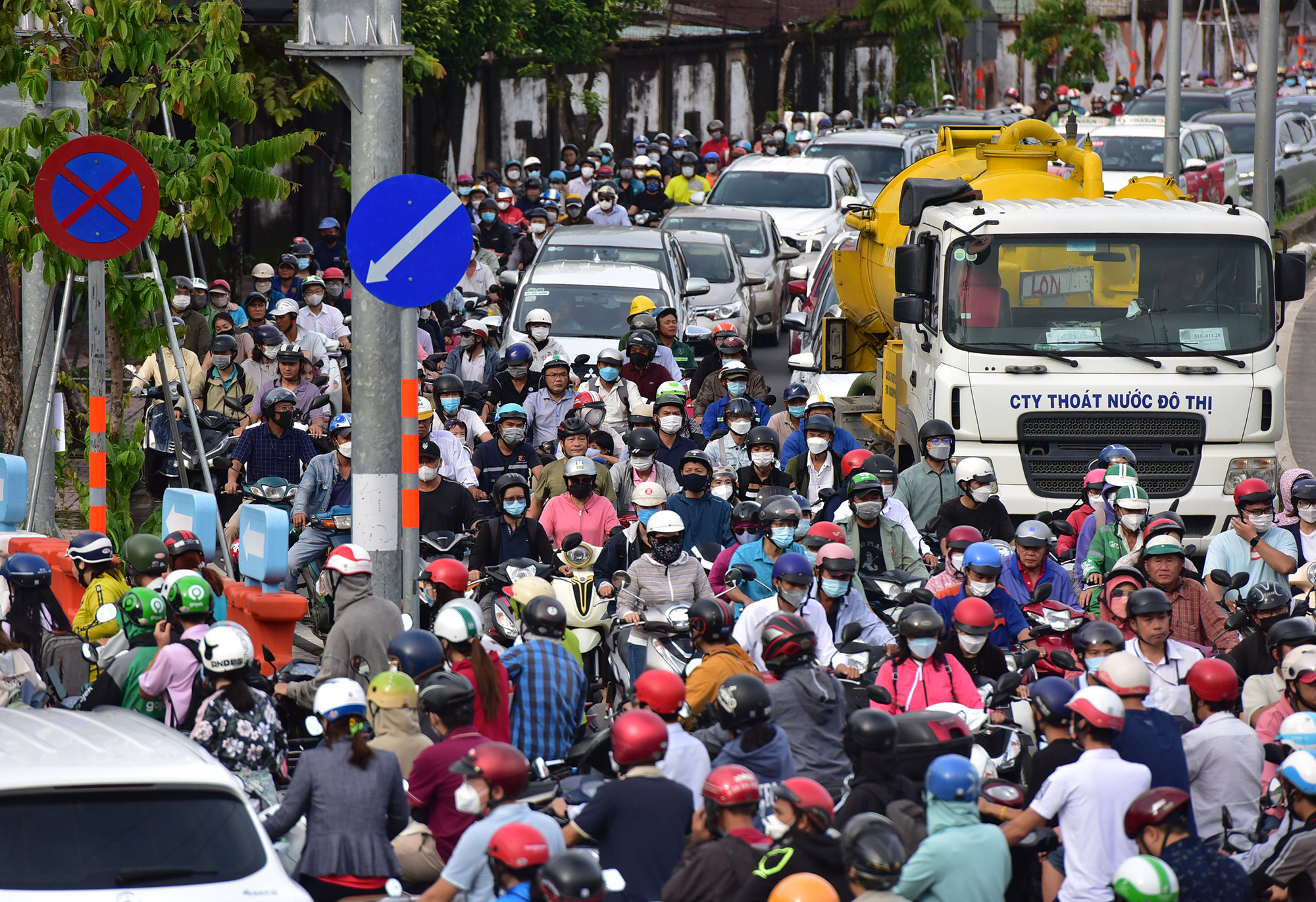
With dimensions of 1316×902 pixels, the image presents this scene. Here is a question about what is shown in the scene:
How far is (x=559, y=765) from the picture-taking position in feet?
26.8

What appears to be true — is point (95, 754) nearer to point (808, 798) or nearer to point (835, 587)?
point (808, 798)

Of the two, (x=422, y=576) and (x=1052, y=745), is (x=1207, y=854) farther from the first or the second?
(x=422, y=576)

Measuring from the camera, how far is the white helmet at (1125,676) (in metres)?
7.41

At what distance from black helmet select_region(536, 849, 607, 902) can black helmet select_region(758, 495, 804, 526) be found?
5.29m

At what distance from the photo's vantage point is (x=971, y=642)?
360 inches

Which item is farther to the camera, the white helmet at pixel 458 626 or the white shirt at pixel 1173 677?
the white shirt at pixel 1173 677

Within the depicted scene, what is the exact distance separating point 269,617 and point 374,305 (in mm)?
1996

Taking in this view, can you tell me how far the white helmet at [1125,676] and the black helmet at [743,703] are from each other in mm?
1387

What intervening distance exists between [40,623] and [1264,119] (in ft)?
42.5

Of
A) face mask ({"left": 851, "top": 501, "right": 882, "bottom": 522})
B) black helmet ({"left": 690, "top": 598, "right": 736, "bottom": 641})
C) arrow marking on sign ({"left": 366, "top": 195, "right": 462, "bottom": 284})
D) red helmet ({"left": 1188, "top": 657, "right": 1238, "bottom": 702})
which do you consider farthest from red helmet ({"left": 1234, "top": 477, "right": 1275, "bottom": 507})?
arrow marking on sign ({"left": 366, "top": 195, "right": 462, "bottom": 284})

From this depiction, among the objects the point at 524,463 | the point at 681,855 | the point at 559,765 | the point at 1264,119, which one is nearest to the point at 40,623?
the point at 559,765

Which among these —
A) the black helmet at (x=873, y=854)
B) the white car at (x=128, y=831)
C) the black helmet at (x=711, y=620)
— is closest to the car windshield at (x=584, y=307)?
the black helmet at (x=711, y=620)

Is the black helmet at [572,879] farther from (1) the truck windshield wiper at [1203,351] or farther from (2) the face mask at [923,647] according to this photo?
(1) the truck windshield wiper at [1203,351]

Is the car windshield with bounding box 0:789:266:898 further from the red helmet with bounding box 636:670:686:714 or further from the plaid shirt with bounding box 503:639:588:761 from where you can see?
the plaid shirt with bounding box 503:639:588:761
